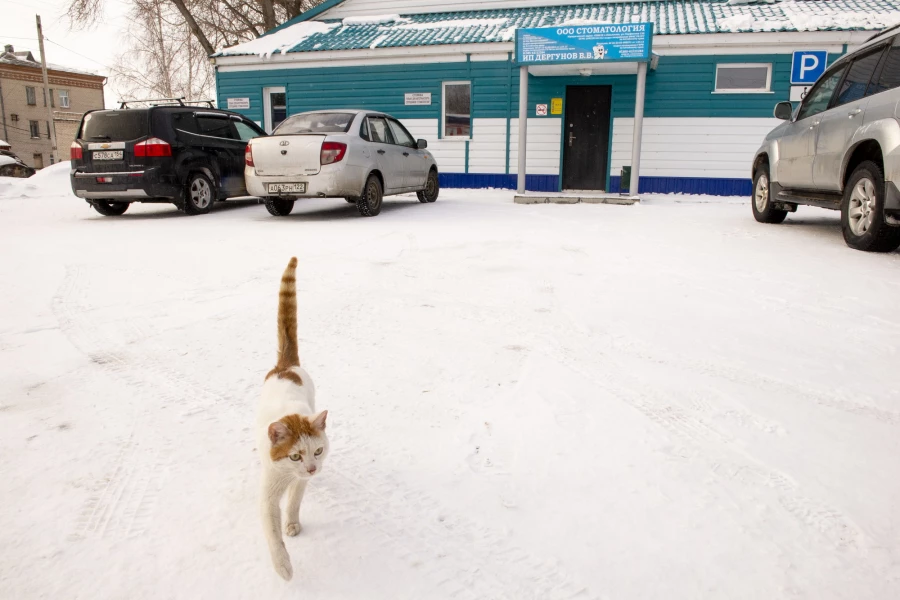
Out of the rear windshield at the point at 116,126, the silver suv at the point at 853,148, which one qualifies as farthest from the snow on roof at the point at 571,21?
the rear windshield at the point at 116,126

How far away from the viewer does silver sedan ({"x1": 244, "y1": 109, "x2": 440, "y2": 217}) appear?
8953 mm

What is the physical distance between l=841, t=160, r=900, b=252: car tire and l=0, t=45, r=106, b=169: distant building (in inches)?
2351

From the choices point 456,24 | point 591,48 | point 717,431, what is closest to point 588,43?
point 591,48

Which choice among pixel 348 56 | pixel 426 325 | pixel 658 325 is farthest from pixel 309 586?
pixel 348 56

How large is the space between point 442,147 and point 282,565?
15.1 meters

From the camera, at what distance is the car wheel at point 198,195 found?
32.7 feet

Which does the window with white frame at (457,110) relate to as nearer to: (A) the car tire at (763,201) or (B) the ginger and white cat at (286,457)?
(A) the car tire at (763,201)

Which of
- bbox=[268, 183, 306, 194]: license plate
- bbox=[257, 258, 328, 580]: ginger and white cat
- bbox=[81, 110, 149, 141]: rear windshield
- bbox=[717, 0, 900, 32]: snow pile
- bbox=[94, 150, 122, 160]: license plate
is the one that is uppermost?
bbox=[717, 0, 900, 32]: snow pile

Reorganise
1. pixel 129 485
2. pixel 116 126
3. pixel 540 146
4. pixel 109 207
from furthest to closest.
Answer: pixel 540 146
pixel 109 207
pixel 116 126
pixel 129 485

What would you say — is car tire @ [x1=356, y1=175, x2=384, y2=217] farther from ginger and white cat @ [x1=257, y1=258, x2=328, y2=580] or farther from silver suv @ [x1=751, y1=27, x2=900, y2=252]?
ginger and white cat @ [x1=257, y1=258, x2=328, y2=580]

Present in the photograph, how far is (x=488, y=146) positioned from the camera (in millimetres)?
15656

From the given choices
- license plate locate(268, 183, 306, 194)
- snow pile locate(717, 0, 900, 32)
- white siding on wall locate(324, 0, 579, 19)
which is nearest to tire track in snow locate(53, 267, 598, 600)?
license plate locate(268, 183, 306, 194)

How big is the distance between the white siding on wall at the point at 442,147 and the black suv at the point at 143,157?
6.92 meters

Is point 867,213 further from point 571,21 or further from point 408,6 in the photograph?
point 408,6
